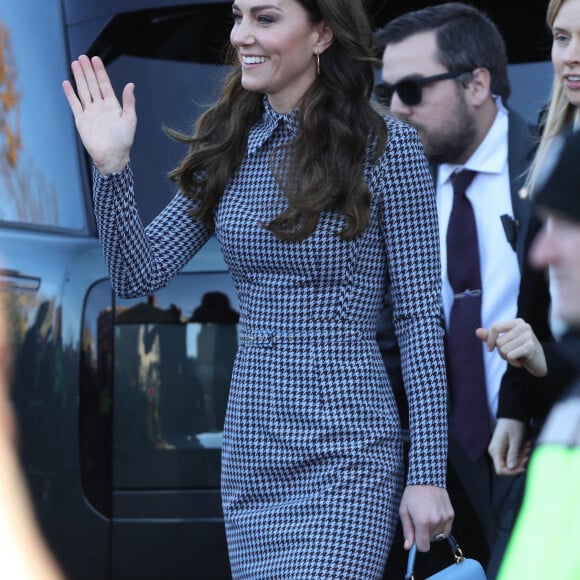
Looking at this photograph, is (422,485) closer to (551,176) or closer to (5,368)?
(5,368)

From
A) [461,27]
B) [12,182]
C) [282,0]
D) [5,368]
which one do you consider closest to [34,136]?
[12,182]

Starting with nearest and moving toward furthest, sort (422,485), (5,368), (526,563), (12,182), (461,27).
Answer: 1. (526,563)
2. (422,485)
3. (5,368)
4. (12,182)
5. (461,27)

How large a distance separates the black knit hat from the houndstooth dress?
4.67 feet

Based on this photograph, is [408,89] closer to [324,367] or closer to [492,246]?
[492,246]

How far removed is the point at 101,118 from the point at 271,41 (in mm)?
403

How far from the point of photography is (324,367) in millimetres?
2906

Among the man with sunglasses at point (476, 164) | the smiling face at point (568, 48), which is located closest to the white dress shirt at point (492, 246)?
the man with sunglasses at point (476, 164)

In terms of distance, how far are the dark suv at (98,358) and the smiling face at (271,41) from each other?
0.54m

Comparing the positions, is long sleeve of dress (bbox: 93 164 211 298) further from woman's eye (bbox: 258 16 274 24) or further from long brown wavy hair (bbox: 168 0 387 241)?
woman's eye (bbox: 258 16 274 24)

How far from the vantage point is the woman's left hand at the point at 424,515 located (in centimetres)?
285

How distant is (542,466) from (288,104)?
181 centimetres

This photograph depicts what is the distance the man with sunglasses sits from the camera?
3.56 meters

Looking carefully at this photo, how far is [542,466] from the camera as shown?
1389 millimetres

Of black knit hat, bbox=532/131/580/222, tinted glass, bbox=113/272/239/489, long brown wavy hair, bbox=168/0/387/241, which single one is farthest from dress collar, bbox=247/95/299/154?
black knit hat, bbox=532/131/580/222
